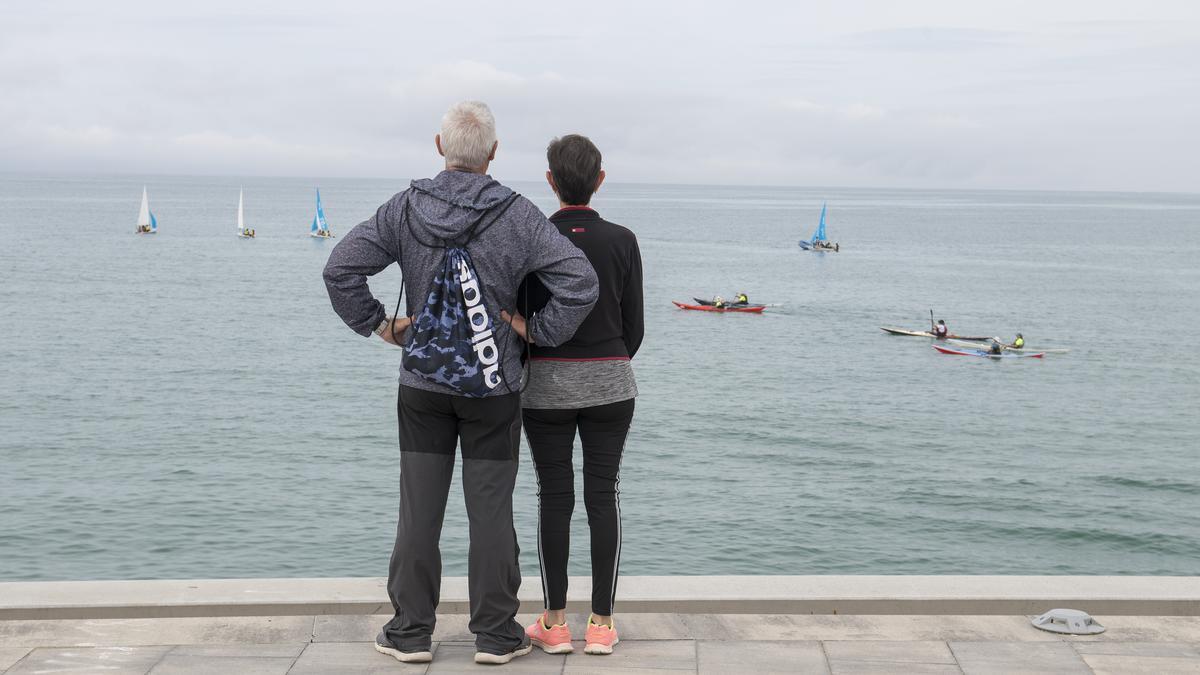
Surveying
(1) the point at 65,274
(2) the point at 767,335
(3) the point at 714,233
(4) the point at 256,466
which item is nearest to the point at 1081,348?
(2) the point at 767,335

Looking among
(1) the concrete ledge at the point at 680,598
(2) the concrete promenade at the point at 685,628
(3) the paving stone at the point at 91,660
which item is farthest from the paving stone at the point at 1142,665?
(3) the paving stone at the point at 91,660

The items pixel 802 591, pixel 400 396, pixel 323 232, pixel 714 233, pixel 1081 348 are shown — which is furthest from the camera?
pixel 714 233

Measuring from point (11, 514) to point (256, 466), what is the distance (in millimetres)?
4869

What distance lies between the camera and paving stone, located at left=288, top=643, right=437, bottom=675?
12.8ft

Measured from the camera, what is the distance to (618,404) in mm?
4027

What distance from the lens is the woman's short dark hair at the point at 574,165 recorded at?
3965 millimetres

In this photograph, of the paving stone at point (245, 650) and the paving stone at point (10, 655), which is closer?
the paving stone at point (10, 655)

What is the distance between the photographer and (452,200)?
3814 millimetres

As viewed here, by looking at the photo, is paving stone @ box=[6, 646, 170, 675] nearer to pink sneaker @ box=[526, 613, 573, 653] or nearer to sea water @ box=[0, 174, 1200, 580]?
pink sneaker @ box=[526, 613, 573, 653]

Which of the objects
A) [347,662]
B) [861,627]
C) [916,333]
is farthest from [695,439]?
[347,662]

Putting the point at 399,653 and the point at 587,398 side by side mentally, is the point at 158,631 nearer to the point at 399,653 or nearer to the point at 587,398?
the point at 399,653

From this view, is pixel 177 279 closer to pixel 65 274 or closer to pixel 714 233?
pixel 65 274

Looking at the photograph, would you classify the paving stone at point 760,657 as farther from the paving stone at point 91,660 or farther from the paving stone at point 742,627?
the paving stone at point 91,660

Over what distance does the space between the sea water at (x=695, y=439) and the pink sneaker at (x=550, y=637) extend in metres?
13.1
